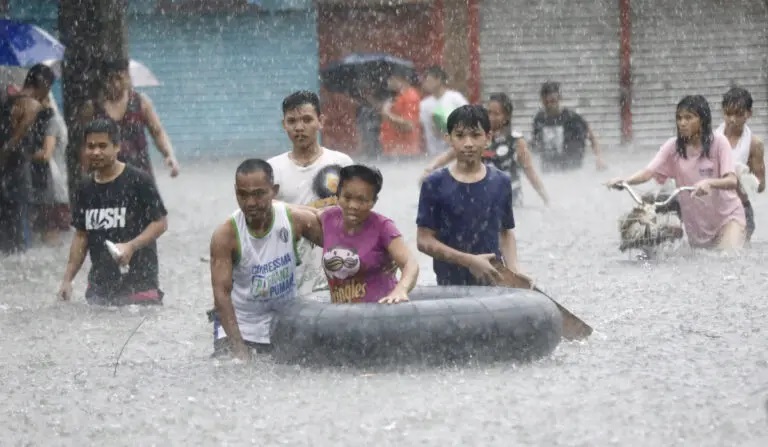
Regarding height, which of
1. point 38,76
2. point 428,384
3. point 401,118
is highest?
point 38,76

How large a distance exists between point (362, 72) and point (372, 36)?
48.1 inches

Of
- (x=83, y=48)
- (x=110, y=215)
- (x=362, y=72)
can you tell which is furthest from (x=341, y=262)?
(x=362, y=72)

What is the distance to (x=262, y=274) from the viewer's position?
7297mm

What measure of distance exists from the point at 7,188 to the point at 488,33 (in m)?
14.9

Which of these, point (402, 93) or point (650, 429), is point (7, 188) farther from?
point (402, 93)

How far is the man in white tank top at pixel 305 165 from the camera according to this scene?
797 cm

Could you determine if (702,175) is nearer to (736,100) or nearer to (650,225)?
(650,225)

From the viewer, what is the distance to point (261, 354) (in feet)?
24.4

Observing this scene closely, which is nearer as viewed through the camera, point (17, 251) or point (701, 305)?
point (701, 305)

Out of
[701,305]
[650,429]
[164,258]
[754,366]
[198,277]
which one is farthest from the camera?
[164,258]

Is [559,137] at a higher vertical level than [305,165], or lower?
lower

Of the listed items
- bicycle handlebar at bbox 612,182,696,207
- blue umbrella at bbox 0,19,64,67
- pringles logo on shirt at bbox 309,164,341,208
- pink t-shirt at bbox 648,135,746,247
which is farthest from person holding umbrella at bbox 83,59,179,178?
pink t-shirt at bbox 648,135,746,247

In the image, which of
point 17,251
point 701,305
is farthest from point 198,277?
point 701,305

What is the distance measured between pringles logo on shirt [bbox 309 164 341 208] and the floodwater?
102cm
